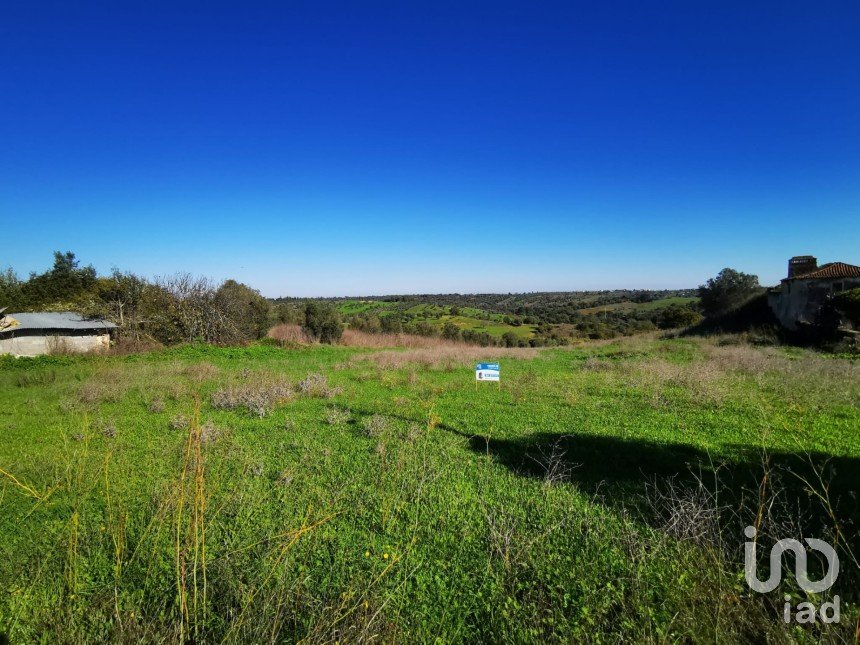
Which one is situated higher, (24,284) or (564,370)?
(24,284)

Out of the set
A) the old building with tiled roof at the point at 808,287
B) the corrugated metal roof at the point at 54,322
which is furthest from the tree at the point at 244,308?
the old building with tiled roof at the point at 808,287

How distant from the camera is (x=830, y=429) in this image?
7113 mm

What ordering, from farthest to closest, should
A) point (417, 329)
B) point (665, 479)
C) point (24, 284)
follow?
point (417, 329), point (24, 284), point (665, 479)

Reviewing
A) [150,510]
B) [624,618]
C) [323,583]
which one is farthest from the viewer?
[150,510]

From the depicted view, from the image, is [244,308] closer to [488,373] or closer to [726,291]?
[488,373]

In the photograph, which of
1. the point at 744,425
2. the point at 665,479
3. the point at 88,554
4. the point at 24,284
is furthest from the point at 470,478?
the point at 24,284

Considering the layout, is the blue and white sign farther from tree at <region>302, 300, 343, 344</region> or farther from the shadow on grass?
tree at <region>302, 300, 343, 344</region>

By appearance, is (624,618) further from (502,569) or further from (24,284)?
(24,284)

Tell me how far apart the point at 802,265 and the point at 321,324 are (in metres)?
32.5

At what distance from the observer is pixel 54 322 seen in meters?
21.0

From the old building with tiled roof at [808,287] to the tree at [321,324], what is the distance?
28950mm

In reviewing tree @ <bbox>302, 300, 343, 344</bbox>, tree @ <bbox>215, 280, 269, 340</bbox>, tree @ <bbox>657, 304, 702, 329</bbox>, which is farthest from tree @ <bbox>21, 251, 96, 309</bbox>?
tree @ <bbox>657, 304, 702, 329</bbox>

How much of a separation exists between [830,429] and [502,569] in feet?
25.6

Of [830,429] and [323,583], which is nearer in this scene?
[323,583]
